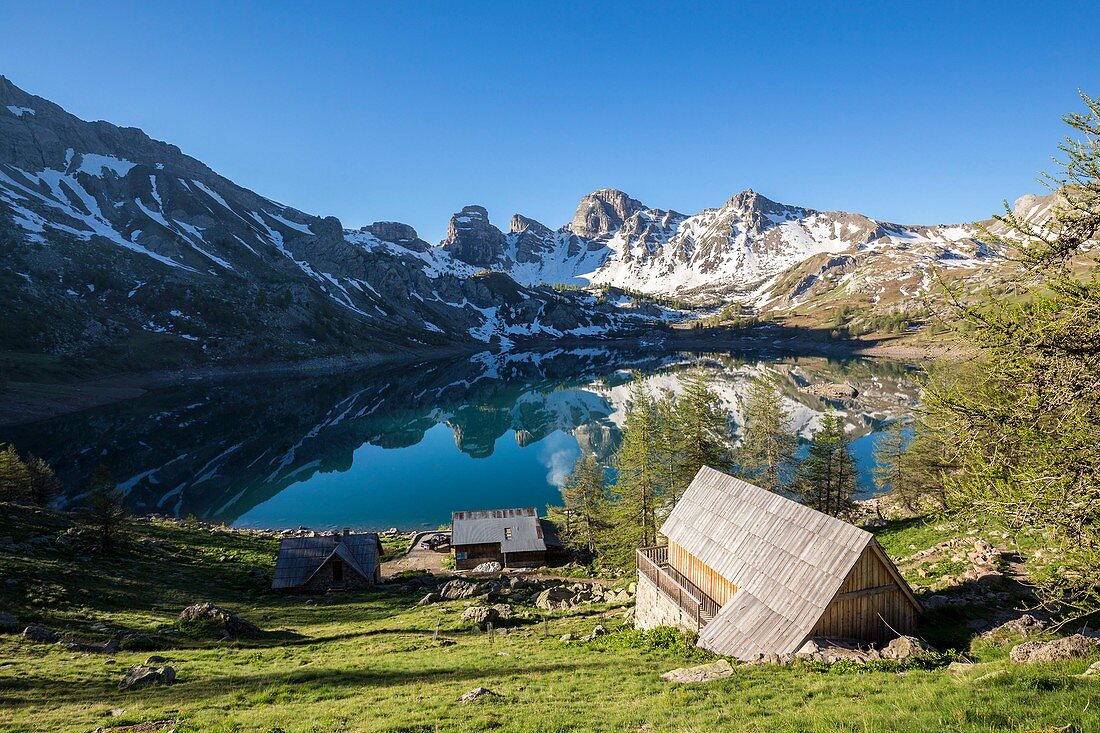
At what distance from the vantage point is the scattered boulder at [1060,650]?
11.7m

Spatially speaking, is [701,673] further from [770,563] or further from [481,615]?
[481,615]

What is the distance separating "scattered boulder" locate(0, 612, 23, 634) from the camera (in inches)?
777

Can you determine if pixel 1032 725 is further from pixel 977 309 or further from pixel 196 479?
pixel 196 479

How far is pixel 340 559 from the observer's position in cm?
3512

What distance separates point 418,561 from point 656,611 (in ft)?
89.4

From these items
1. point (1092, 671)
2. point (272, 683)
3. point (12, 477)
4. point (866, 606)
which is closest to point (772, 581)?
point (866, 606)

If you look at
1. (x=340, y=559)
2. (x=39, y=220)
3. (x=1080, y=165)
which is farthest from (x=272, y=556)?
(x=39, y=220)

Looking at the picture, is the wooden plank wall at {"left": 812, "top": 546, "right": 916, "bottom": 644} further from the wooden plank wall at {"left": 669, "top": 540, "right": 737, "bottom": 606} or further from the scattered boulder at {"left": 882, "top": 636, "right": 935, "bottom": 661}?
the wooden plank wall at {"left": 669, "top": 540, "right": 737, "bottom": 606}

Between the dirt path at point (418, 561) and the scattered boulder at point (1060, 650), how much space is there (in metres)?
35.0

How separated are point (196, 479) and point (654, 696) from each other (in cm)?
7560

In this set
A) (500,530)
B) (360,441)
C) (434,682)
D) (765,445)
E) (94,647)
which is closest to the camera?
(434,682)

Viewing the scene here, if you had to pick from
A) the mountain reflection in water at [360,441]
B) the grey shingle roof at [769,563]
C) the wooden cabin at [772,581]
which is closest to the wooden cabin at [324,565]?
the mountain reflection in water at [360,441]

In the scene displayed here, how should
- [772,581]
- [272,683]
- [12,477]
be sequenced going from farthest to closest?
[12,477], [772,581], [272,683]

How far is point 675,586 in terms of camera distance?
2136 centimetres
